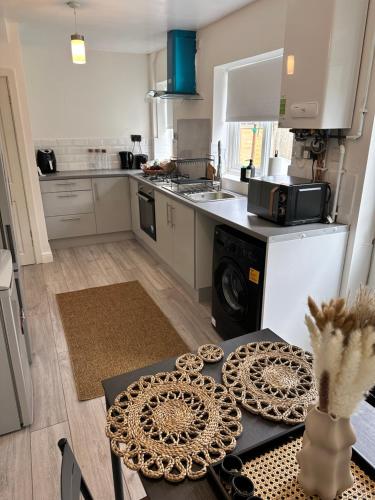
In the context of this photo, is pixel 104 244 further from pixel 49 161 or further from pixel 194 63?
pixel 194 63

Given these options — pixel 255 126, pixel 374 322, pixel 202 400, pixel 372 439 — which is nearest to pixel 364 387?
pixel 374 322

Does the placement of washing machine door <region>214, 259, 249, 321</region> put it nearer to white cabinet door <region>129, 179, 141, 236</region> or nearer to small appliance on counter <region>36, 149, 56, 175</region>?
white cabinet door <region>129, 179, 141, 236</region>

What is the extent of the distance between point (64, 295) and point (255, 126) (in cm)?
243

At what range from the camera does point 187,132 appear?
389 centimetres

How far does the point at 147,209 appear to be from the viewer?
161 inches

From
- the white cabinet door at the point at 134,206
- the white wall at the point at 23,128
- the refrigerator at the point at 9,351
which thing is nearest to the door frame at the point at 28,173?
the white wall at the point at 23,128

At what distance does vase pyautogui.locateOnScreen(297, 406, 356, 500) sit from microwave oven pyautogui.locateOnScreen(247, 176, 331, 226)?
1.59m

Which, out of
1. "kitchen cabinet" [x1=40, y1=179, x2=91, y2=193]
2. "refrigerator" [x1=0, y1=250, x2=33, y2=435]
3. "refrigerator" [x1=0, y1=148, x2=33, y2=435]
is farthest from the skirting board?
"refrigerator" [x1=0, y1=250, x2=33, y2=435]

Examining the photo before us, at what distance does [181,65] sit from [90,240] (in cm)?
246

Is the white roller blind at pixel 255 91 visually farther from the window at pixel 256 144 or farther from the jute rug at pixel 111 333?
the jute rug at pixel 111 333

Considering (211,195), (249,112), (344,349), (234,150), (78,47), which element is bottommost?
(211,195)

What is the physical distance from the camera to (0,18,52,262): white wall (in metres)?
3.45

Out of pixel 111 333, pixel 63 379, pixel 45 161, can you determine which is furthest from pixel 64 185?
pixel 63 379

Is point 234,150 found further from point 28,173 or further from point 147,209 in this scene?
point 28,173
